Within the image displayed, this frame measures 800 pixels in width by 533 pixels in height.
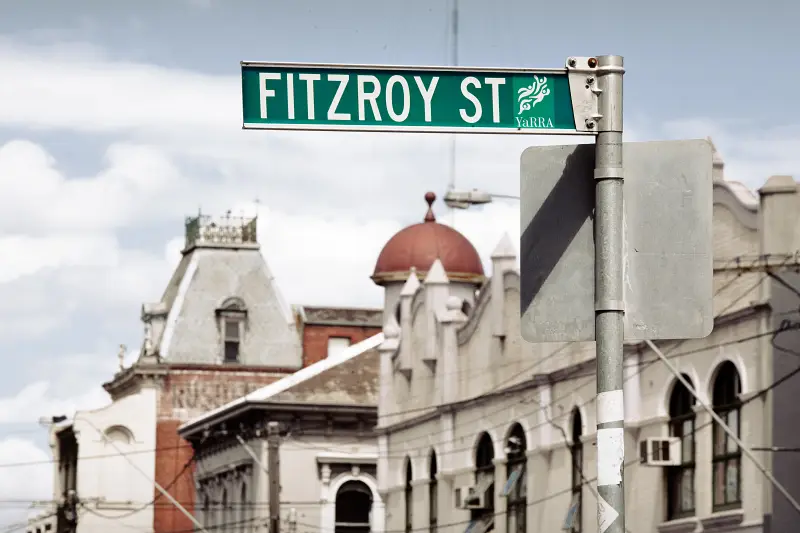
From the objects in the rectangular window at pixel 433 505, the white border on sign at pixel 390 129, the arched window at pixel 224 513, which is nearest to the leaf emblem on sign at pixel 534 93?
the white border on sign at pixel 390 129

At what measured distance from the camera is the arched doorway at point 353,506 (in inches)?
2254

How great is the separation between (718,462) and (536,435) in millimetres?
7879

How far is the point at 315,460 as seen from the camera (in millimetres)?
57219

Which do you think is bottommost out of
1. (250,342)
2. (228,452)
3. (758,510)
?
(758,510)

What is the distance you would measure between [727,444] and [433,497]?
15492mm

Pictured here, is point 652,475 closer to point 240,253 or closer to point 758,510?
point 758,510

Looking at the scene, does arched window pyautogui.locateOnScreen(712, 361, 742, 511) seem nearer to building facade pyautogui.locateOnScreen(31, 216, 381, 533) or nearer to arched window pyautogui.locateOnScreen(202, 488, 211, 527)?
arched window pyautogui.locateOnScreen(202, 488, 211, 527)

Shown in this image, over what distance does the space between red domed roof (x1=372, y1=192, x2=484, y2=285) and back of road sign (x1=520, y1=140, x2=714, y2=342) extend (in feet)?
159

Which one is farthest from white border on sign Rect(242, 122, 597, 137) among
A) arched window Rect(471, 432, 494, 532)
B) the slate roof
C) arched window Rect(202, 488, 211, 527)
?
arched window Rect(202, 488, 211, 527)

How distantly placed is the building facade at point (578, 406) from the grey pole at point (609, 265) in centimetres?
2251

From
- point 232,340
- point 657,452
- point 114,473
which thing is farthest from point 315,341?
point 657,452

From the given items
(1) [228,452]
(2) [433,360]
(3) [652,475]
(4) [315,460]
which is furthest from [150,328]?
(3) [652,475]

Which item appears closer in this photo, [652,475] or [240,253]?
[652,475]

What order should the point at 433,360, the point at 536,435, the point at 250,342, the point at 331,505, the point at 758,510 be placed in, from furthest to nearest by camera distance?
the point at 250,342, the point at 331,505, the point at 433,360, the point at 536,435, the point at 758,510
